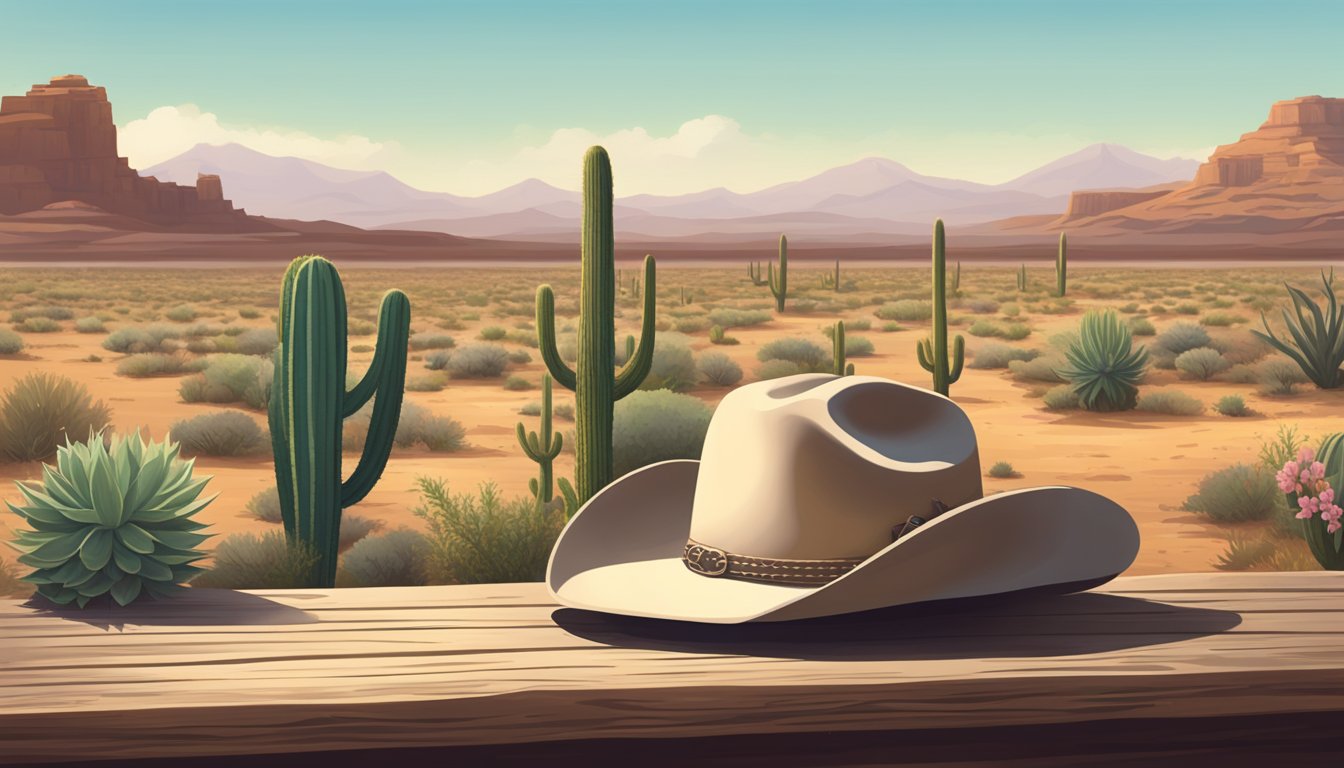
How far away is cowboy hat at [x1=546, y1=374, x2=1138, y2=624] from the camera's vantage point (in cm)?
332

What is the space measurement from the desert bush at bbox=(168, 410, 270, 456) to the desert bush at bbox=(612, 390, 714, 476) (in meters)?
4.66

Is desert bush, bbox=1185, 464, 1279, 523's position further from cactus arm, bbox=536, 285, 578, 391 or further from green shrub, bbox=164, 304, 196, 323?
green shrub, bbox=164, 304, 196, 323

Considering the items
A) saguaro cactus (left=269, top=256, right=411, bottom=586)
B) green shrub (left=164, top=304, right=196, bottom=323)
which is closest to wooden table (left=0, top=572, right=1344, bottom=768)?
saguaro cactus (left=269, top=256, right=411, bottom=586)

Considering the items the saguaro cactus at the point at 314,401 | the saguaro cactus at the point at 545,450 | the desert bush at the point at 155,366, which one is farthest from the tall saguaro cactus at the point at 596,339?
the desert bush at the point at 155,366

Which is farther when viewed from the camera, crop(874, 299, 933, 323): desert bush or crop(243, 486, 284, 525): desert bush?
crop(874, 299, 933, 323): desert bush

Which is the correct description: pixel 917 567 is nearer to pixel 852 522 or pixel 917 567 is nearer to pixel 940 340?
pixel 852 522

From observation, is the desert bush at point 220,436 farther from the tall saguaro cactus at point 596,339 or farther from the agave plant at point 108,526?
the agave plant at point 108,526

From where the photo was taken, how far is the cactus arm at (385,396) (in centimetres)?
611

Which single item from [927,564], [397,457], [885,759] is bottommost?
[397,457]

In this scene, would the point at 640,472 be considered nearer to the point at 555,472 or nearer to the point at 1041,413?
the point at 555,472

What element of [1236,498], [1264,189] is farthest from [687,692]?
[1264,189]

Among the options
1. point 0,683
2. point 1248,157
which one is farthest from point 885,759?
point 1248,157

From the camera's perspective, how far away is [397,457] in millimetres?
14992

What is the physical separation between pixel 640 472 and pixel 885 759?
50.7 inches
